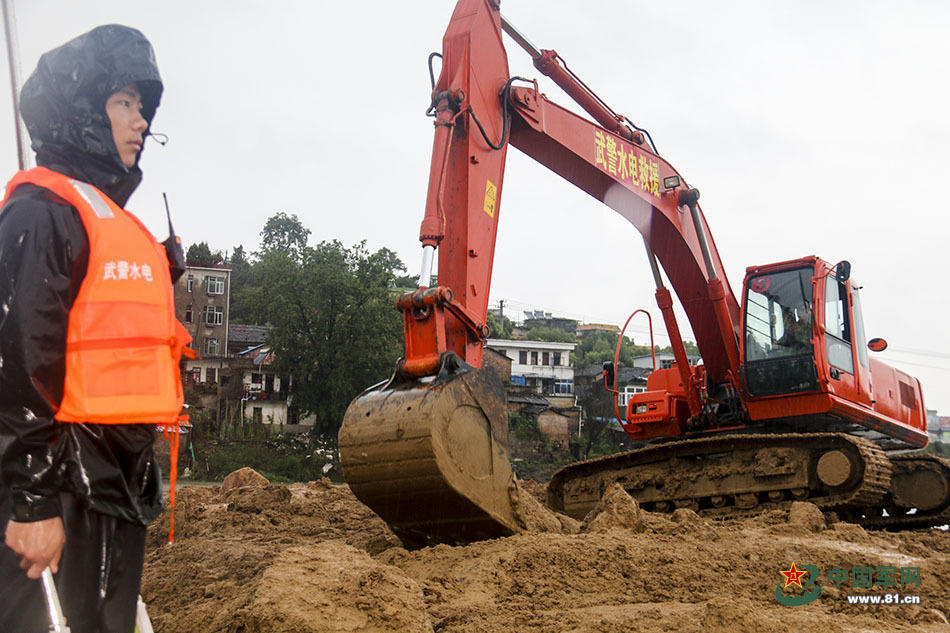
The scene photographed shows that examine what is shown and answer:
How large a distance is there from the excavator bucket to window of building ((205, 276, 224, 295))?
134 feet

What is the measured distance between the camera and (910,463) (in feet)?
27.5

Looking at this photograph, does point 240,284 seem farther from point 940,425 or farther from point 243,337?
point 940,425

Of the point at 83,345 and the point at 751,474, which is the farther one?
the point at 751,474

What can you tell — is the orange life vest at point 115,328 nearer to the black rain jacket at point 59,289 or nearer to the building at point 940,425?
the black rain jacket at point 59,289

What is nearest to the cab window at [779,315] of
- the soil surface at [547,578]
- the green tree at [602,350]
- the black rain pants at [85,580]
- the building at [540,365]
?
the soil surface at [547,578]

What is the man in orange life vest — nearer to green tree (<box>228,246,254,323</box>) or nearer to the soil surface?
the soil surface

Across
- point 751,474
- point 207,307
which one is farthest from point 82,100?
point 207,307

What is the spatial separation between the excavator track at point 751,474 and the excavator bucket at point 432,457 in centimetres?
382

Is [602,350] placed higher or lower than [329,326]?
higher

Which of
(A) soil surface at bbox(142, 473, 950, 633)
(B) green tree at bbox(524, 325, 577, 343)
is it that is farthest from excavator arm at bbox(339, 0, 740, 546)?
(B) green tree at bbox(524, 325, 577, 343)

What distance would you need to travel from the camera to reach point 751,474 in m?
8.04

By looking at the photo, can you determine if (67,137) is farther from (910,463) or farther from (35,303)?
(910,463)

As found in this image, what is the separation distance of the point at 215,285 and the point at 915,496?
132 feet

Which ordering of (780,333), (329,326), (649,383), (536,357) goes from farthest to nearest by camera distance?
1. (536,357)
2. (329,326)
3. (649,383)
4. (780,333)
